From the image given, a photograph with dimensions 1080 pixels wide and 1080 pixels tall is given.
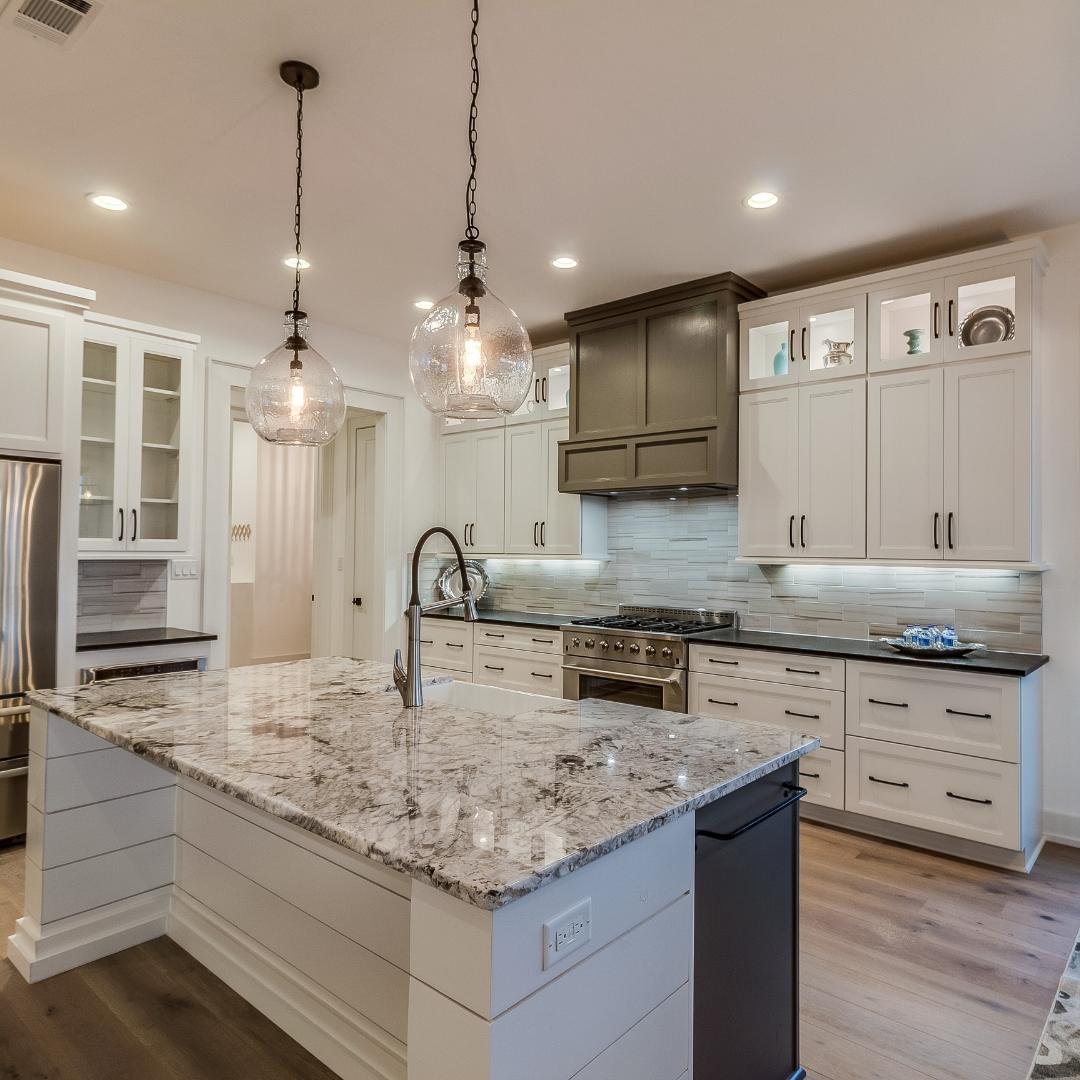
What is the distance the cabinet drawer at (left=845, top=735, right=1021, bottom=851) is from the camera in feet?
10.2

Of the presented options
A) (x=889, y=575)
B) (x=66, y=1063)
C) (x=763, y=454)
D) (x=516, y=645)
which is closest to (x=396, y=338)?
(x=516, y=645)

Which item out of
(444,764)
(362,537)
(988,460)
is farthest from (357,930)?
(362,537)

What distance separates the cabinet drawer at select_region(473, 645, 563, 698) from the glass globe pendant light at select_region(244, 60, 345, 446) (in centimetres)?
246

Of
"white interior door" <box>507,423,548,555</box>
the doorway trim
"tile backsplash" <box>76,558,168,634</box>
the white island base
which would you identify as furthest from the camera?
"white interior door" <box>507,423,548,555</box>

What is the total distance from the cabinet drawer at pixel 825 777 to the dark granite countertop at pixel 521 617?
1650 millimetres

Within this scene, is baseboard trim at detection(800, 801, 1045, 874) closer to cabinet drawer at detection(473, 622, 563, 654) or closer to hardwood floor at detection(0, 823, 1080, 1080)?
hardwood floor at detection(0, 823, 1080, 1080)

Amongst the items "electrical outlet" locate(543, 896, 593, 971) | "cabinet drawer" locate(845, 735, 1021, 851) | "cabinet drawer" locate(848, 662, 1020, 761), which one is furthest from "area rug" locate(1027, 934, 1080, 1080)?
"electrical outlet" locate(543, 896, 593, 971)

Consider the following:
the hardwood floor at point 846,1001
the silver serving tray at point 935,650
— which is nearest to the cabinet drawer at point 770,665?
the silver serving tray at point 935,650

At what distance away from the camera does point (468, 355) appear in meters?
1.94

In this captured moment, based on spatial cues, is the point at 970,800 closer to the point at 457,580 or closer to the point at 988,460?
the point at 988,460

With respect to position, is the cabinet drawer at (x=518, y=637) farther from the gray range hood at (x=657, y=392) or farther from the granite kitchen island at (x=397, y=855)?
the granite kitchen island at (x=397, y=855)

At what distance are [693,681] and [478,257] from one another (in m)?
2.70

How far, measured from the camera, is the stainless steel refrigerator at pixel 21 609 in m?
3.22

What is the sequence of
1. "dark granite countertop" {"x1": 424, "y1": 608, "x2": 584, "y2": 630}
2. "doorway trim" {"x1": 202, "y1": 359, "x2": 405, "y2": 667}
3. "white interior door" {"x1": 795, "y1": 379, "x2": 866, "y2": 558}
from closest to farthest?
1. "white interior door" {"x1": 795, "y1": 379, "x2": 866, "y2": 558}
2. "doorway trim" {"x1": 202, "y1": 359, "x2": 405, "y2": 667}
3. "dark granite countertop" {"x1": 424, "y1": 608, "x2": 584, "y2": 630}
